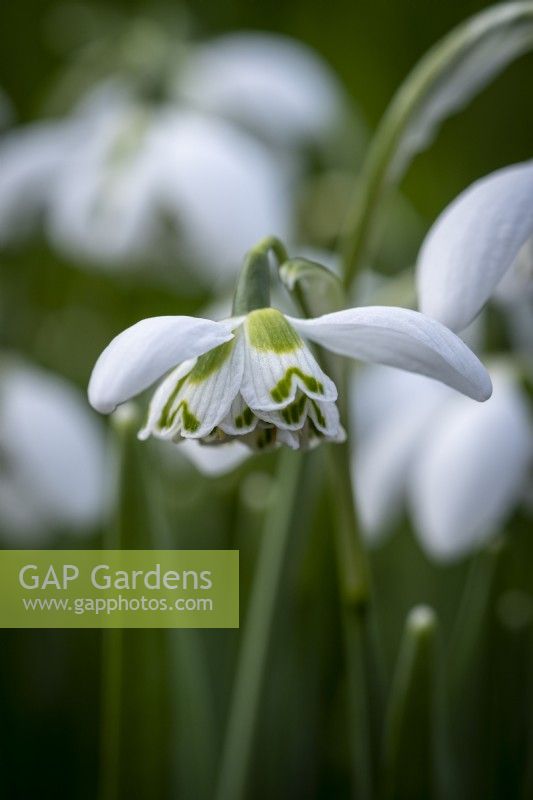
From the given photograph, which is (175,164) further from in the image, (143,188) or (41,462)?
(41,462)

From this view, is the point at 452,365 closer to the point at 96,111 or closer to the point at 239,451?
the point at 239,451

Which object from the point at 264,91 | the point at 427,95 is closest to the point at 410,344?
the point at 427,95

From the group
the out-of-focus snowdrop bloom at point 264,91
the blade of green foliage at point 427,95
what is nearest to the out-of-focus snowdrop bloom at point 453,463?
the blade of green foliage at point 427,95

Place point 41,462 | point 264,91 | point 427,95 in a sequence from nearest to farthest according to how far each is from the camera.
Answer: point 427,95 → point 41,462 → point 264,91

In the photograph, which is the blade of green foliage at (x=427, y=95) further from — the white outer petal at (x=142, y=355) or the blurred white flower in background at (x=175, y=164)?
the blurred white flower in background at (x=175, y=164)

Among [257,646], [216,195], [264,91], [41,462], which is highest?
[264,91]

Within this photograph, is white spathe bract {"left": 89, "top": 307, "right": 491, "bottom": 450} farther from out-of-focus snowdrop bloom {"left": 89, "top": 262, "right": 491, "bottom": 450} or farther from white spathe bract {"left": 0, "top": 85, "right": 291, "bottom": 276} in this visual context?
white spathe bract {"left": 0, "top": 85, "right": 291, "bottom": 276}
